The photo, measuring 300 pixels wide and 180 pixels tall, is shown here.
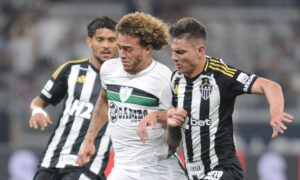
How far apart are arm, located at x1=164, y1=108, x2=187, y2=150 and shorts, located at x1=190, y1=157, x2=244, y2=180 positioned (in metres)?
0.47

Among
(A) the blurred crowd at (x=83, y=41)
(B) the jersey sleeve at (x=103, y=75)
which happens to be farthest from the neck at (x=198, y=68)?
(A) the blurred crowd at (x=83, y=41)

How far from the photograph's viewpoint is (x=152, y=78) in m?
6.18

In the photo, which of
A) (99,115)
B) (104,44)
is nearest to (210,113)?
(99,115)

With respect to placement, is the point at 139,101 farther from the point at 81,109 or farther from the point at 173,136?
the point at 81,109

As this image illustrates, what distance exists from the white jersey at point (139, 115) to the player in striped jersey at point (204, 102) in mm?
255

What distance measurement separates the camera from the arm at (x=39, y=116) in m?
6.69

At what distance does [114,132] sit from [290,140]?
337 inches

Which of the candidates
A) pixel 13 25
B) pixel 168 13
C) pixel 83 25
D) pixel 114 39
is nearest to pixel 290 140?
pixel 168 13

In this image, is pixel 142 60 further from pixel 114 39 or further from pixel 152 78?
pixel 114 39

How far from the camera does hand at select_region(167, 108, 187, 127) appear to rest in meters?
5.62

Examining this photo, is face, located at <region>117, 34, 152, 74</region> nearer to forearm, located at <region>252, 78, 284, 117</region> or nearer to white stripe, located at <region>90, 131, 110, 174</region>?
white stripe, located at <region>90, 131, 110, 174</region>

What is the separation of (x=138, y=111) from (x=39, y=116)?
1.20 meters

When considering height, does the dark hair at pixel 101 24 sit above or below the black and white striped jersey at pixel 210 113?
above

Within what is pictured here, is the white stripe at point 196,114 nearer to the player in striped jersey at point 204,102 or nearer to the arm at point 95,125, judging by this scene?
the player in striped jersey at point 204,102
